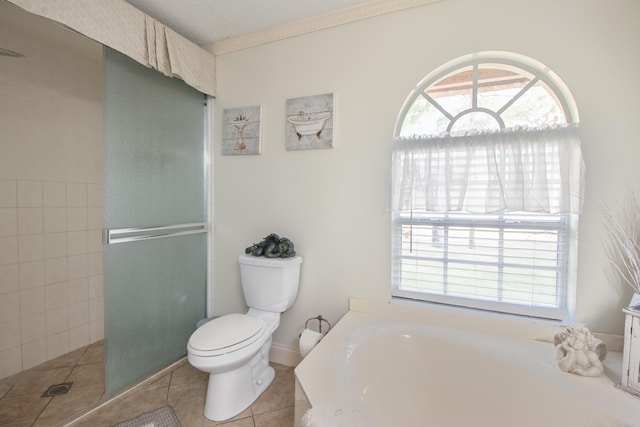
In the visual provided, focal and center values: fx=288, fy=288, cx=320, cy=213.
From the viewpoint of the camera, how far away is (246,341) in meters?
1.58

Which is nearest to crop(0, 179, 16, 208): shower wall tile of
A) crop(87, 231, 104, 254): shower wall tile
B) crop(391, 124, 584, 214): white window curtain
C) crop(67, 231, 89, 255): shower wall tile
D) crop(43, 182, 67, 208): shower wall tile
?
crop(43, 182, 67, 208): shower wall tile

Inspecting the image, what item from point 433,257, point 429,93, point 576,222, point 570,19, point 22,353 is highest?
point 570,19

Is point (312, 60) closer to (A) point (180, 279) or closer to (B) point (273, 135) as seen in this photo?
(B) point (273, 135)

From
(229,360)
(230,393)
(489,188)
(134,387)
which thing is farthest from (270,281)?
(489,188)

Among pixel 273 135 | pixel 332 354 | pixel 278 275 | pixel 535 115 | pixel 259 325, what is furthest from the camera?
pixel 273 135

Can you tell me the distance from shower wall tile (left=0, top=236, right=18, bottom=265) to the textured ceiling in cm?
171

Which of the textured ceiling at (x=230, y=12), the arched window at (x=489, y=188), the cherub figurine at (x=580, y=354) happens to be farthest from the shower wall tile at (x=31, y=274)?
the cherub figurine at (x=580, y=354)

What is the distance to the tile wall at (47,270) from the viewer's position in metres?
1.89

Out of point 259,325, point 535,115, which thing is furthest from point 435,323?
point 535,115

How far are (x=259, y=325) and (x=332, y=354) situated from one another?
568 mm

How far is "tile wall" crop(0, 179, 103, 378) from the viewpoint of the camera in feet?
6.21

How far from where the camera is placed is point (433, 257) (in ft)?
5.86

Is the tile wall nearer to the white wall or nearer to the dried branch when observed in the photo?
the white wall

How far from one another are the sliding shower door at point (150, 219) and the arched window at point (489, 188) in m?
1.50
